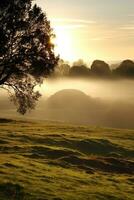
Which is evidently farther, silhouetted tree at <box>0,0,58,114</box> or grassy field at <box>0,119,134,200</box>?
silhouetted tree at <box>0,0,58,114</box>

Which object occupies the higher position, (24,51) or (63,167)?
(24,51)

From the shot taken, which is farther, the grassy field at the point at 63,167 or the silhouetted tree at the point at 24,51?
the silhouetted tree at the point at 24,51

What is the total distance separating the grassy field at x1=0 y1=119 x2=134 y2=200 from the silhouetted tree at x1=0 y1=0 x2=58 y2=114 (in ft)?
49.6

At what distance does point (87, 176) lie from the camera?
41.6m

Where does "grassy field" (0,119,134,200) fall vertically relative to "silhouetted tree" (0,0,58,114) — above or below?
below

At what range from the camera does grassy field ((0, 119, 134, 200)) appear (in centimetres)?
3375

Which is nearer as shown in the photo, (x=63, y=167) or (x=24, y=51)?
(x=63, y=167)

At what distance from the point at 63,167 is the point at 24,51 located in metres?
38.8

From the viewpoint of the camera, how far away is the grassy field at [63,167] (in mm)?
33750

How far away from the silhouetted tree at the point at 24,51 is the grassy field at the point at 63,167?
15.1 m

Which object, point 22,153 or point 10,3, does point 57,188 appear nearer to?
point 22,153

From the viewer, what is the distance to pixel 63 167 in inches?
1767

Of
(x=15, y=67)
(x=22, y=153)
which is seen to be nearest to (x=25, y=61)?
(x=15, y=67)

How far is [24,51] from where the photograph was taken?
265 ft
